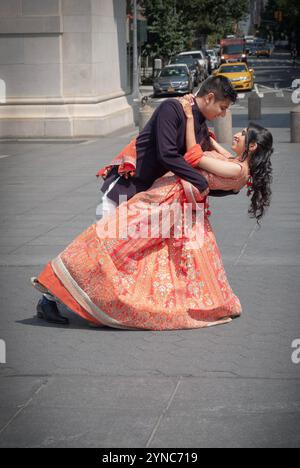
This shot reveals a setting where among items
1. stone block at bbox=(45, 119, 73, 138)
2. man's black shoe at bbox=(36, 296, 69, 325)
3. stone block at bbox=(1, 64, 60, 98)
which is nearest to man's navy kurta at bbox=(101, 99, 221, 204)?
man's black shoe at bbox=(36, 296, 69, 325)

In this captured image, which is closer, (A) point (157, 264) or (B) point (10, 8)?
(A) point (157, 264)

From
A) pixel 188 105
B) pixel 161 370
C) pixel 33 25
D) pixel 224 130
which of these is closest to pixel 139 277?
pixel 161 370

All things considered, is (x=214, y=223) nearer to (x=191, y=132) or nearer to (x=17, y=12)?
(x=191, y=132)

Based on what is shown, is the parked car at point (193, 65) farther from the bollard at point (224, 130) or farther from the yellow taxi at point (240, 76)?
the bollard at point (224, 130)

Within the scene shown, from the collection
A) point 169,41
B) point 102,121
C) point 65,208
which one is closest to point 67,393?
point 65,208

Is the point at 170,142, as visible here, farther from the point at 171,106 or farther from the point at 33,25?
the point at 33,25

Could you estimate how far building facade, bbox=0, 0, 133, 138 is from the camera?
24859mm

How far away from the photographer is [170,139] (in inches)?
267

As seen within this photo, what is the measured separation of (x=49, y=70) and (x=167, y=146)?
1871 centimetres

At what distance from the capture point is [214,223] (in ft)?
37.4

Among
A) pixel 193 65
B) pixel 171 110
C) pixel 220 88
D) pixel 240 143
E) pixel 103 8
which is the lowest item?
pixel 193 65

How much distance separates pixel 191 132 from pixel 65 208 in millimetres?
6052

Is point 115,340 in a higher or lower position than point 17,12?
lower

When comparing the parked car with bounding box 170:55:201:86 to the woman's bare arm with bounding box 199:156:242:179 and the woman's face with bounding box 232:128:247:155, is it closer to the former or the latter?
the woman's face with bounding box 232:128:247:155
